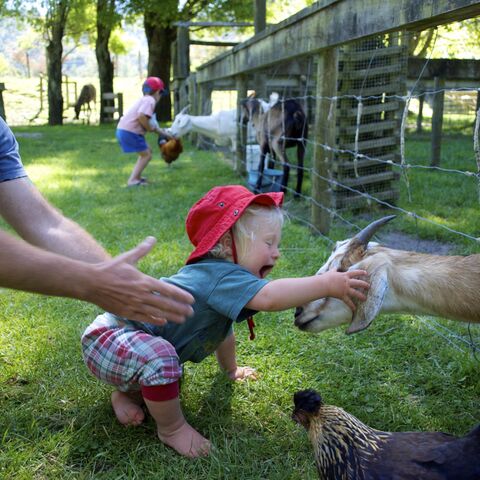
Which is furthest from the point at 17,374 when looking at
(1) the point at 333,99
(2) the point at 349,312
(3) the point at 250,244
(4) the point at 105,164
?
(4) the point at 105,164

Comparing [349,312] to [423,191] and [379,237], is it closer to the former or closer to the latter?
[379,237]

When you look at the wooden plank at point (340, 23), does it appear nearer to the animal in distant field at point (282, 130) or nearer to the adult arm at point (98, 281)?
the animal in distant field at point (282, 130)

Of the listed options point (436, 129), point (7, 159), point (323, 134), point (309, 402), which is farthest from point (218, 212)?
point (436, 129)

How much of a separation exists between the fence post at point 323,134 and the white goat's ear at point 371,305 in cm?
269

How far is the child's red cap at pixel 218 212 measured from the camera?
90.9 inches

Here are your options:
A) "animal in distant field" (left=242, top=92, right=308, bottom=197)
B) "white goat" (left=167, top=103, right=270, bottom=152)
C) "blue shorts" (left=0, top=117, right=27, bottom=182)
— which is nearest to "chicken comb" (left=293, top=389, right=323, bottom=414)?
"blue shorts" (left=0, top=117, right=27, bottom=182)

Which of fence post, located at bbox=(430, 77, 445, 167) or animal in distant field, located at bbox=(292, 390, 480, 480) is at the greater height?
fence post, located at bbox=(430, 77, 445, 167)

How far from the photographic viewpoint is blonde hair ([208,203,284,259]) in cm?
238

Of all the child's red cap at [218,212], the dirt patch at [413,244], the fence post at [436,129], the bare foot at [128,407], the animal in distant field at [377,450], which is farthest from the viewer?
the fence post at [436,129]

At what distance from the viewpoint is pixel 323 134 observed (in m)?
5.00

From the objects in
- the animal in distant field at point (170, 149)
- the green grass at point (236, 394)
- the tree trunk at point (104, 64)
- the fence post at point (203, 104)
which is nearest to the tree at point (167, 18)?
the tree trunk at point (104, 64)

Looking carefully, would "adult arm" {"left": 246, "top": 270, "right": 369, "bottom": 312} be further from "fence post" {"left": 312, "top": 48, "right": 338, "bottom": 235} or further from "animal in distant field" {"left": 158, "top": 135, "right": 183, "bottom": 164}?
"animal in distant field" {"left": 158, "top": 135, "right": 183, "bottom": 164}

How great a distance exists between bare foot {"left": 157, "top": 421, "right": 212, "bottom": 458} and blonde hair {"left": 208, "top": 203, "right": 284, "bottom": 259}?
0.71m

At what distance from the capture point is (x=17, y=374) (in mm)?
2795
